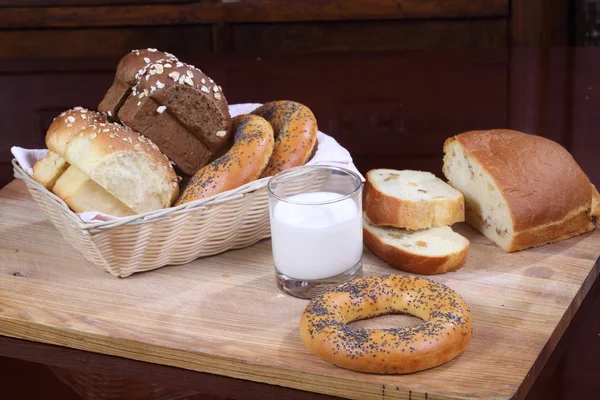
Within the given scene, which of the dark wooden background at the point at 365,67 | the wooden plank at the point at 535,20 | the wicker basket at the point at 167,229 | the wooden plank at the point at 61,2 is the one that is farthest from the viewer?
the wooden plank at the point at 61,2

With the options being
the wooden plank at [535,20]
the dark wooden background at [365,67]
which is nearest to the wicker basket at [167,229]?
the dark wooden background at [365,67]

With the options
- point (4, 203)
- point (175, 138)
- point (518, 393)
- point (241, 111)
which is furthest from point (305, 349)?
point (4, 203)

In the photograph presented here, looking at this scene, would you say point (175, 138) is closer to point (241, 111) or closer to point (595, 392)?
point (241, 111)

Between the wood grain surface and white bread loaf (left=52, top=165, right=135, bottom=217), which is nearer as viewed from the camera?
the wood grain surface

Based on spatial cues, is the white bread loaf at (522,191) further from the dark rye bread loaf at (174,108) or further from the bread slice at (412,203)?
the dark rye bread loaf at (174,108)

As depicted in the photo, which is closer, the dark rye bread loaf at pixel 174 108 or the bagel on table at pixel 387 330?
the bagel on table at pixel 387 330

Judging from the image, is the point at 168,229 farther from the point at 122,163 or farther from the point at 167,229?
the point at 122,163

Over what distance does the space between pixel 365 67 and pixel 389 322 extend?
176 cm

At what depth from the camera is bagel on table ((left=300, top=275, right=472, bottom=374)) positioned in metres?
1.73

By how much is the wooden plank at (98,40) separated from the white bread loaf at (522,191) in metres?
2.48

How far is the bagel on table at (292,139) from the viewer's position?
2.30 m

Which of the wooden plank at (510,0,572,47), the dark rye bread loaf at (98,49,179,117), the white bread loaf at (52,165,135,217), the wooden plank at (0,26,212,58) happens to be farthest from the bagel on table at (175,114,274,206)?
the wooden plank at (510,0,572,47)

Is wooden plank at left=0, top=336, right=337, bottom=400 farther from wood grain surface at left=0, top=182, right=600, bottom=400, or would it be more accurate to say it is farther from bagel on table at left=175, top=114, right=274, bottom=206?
bagel on table at left=175, top=114, right=274, bottom=206

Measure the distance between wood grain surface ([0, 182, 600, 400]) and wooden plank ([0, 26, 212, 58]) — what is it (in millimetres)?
2330
